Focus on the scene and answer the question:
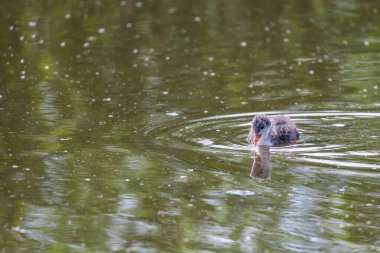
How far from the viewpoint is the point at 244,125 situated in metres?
12.3

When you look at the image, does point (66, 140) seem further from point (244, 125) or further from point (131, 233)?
point (131, 233)

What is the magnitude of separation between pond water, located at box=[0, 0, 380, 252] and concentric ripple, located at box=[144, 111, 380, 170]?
1.2 inches

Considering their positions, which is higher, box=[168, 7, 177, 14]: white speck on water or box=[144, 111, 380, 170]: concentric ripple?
box=[168, 7, 177, 14]: white speck on water

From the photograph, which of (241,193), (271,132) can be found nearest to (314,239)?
(241,193)

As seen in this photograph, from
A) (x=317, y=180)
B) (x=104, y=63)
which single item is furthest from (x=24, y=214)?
(x=104, y=63)

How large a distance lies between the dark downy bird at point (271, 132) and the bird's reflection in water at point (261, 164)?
4.9 inches

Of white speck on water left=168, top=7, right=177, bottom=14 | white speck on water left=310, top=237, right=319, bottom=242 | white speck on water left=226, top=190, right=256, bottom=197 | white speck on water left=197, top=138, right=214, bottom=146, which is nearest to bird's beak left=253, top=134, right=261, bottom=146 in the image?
white speck on water left=197, top=138, right=214, bottom=146

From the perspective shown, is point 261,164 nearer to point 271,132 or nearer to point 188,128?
point 271,132

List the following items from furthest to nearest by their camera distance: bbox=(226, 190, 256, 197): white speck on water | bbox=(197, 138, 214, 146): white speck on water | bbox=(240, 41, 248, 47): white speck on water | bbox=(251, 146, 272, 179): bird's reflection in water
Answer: bbox=(240, 41, 248, 47): white speck on water < bbox=(197, 138, 214, 146): white speck on water < bbox=(251, 146, 272, 179): bird's reflection in water < bbox=(226, 190, 256, 197): white speck on water

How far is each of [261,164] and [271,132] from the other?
1.13 m

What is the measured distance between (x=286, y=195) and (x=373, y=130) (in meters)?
2.58

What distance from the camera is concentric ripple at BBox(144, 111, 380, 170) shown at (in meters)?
10.5

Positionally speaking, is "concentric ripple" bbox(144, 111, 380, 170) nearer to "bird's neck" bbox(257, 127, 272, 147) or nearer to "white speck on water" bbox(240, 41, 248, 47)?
"bird's neck" bbox(257, 127, 272, 147)

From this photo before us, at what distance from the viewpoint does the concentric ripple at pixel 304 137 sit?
10.5 metres
